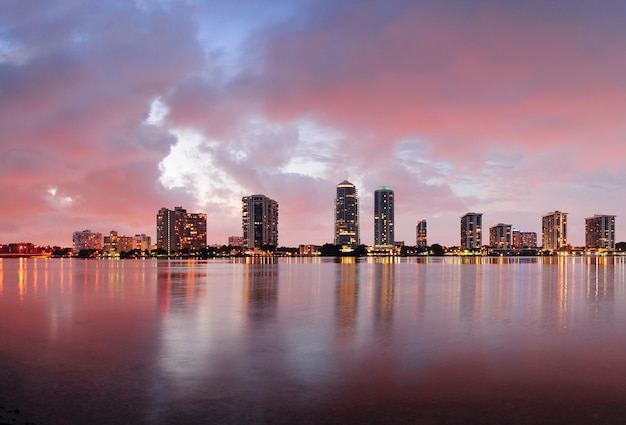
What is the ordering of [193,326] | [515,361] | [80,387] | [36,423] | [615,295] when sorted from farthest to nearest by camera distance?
[615,295] < [193,326] < [515,361] < [80,387] < [36,423]

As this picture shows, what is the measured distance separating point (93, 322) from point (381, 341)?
2036 centimetres

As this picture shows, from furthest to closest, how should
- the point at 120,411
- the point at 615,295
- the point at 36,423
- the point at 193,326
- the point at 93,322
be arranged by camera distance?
the point at 615,295, the point at 93,322, the point at 193,326, the point at 120,411, the point at 36,423

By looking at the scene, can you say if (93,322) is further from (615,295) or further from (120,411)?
(615,295)

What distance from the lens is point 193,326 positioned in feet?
107

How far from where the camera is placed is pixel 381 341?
1068 inches

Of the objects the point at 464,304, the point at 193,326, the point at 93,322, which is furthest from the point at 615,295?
the point at 93,322

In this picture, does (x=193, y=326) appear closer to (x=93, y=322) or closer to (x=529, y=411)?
(x=93, y=322)

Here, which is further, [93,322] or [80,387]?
[93,322]

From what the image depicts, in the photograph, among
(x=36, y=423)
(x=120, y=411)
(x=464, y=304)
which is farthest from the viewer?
(x=464, y=304)

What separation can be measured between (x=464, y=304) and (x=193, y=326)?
990 inches

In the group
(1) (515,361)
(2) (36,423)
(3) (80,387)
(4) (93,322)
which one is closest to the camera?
(2) (36,423)

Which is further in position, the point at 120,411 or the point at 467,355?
the point at 467,355

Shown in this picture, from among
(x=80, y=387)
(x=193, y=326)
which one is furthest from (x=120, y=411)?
(x=193, y=326)

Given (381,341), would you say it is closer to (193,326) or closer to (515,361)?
(515,361)
